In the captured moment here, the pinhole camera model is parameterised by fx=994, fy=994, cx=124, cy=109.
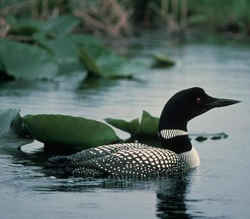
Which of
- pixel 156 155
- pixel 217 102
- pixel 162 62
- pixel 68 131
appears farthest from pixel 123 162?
pixel 162 62

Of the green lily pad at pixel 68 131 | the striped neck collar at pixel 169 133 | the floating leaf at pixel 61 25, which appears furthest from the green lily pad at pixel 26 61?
the striped neck collar at pixel 169 133

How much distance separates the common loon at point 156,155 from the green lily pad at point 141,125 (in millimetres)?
702

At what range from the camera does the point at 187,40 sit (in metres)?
20.6

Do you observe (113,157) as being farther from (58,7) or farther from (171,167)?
(58,7)

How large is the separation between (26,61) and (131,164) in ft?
17.6

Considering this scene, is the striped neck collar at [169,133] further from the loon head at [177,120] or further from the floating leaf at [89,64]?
the floating leaf at [89,64]

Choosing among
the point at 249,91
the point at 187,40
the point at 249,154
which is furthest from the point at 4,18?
the point at 249,154

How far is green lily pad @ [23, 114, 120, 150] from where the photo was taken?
7.94 meters

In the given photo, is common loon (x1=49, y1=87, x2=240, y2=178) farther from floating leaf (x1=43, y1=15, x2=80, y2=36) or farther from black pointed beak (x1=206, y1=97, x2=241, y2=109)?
floating leaf (x1=43, y1=15, x2=80, y2=36)

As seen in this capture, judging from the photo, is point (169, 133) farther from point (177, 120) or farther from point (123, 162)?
point (123, 162)

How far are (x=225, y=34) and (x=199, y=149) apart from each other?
43.9 ft

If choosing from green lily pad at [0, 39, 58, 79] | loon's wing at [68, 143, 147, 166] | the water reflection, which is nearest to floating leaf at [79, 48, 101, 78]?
green lily pad at [0, 39, 58, 79]

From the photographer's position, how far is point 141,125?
28.5 ft

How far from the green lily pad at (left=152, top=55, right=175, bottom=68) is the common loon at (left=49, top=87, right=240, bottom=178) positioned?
7.20 m
